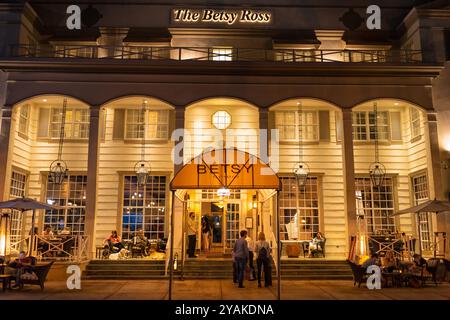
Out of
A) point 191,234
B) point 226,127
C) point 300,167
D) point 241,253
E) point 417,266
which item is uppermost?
point 226,127

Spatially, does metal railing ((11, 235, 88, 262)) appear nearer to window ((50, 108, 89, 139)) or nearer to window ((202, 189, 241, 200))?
window ((50, 108, 89, 139))

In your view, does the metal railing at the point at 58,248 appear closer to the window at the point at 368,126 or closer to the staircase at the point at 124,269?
the staircase at the point at 124,269

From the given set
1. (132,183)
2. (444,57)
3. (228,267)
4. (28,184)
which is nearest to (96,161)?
(132,183)

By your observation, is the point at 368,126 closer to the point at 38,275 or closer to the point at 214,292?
the point at 214,292

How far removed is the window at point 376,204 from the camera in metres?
21.0

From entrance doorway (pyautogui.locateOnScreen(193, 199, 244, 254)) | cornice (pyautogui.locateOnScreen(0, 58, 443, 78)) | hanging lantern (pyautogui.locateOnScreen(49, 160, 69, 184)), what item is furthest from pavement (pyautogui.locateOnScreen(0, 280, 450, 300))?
cornice (pyautogui.locateOnScreen(0, 58, 443, 78))

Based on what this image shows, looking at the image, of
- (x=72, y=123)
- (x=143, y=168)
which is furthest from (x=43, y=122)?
(x=143, y=168)

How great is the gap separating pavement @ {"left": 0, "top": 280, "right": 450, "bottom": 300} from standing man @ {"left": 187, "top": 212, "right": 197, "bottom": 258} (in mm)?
2920

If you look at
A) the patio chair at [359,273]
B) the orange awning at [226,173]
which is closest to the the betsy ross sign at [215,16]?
the orange awning at [226,173]

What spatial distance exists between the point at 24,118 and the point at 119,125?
4214 mm

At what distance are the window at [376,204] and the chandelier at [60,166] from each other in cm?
1369

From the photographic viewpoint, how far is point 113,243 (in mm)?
18422

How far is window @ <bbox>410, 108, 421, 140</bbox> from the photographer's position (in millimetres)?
20031
